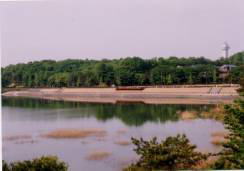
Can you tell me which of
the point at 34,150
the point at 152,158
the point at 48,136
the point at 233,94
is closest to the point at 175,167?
the point at 152,158

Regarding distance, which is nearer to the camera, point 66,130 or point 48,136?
point 48,136

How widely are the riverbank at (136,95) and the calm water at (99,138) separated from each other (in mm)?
1224

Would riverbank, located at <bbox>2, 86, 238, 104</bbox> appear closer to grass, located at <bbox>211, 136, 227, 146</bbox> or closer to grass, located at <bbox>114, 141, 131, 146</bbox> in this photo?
grass, located at <bbox>211, 136, 227, 146</bbox>

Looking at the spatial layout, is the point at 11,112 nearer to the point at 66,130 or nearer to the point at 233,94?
the point at 66,130

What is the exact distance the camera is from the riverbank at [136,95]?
33.4 feet

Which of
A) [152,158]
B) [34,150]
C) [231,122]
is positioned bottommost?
[34,150]

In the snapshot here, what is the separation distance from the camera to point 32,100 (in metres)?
11.3

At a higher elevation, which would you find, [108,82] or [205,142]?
[108,82]

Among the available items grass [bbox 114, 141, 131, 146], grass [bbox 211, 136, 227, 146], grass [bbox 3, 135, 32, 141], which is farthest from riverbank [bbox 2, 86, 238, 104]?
grass [bbox 114, 141, 131, 146]

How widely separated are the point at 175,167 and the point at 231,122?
23.5 inches

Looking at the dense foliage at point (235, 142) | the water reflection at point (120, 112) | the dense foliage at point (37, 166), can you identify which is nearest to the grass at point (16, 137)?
the water reflection at point (120, 112)

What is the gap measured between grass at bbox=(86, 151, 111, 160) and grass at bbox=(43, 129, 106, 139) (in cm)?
96

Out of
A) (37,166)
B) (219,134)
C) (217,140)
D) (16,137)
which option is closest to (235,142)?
(37,166)

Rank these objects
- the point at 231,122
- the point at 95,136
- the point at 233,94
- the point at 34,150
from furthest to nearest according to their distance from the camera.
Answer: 1. the point at 233,94
2. the point at 95,136
3. the point at 34,150
4. the point at 231,122
